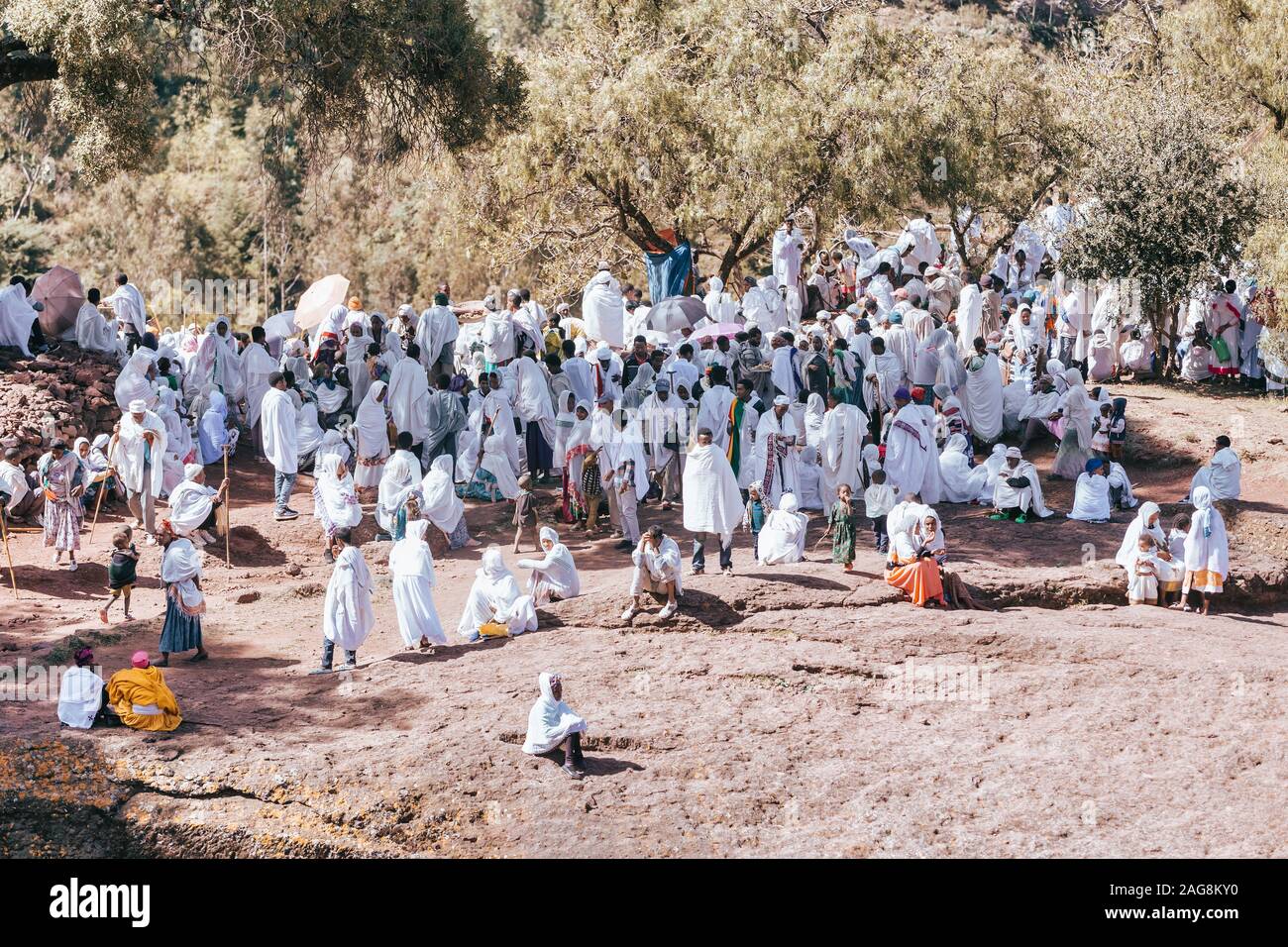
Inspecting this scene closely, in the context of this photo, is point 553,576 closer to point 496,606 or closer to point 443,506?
point 496,606

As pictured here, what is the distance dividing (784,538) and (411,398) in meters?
4.86

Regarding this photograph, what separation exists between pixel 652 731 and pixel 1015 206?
1784 centimetres

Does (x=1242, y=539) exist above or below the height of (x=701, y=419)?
below

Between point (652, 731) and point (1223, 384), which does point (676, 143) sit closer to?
point (1223, 384)

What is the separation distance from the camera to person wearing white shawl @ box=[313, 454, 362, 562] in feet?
47.4

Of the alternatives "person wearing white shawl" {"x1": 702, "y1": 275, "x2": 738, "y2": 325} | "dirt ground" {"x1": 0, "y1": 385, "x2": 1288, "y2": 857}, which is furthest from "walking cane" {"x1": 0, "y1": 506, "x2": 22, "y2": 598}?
"person wearing white shawl" {"x1": 702, "y1": 275, "x2": 738, "y2": 325}

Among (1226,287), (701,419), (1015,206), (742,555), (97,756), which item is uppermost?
(1015,206)

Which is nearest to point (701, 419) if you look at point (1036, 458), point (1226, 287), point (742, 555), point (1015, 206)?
point (742, 555)

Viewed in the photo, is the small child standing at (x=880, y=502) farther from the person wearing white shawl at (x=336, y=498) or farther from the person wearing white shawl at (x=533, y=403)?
the person wearing white shawl at (x=336, y=498)

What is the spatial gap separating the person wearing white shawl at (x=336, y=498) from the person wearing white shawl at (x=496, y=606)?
2.78m

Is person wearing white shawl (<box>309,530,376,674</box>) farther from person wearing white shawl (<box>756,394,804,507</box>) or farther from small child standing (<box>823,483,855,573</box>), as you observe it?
person wearing white shawl (<box>756,394,804,507</box>)

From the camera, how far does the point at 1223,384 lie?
20.3 m

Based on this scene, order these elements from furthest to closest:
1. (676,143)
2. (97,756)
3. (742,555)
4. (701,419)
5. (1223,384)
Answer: (676,143), (1223,384), (701,419), (742,555), (97,756)

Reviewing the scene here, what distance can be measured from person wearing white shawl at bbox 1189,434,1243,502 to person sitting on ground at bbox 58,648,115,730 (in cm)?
1032
